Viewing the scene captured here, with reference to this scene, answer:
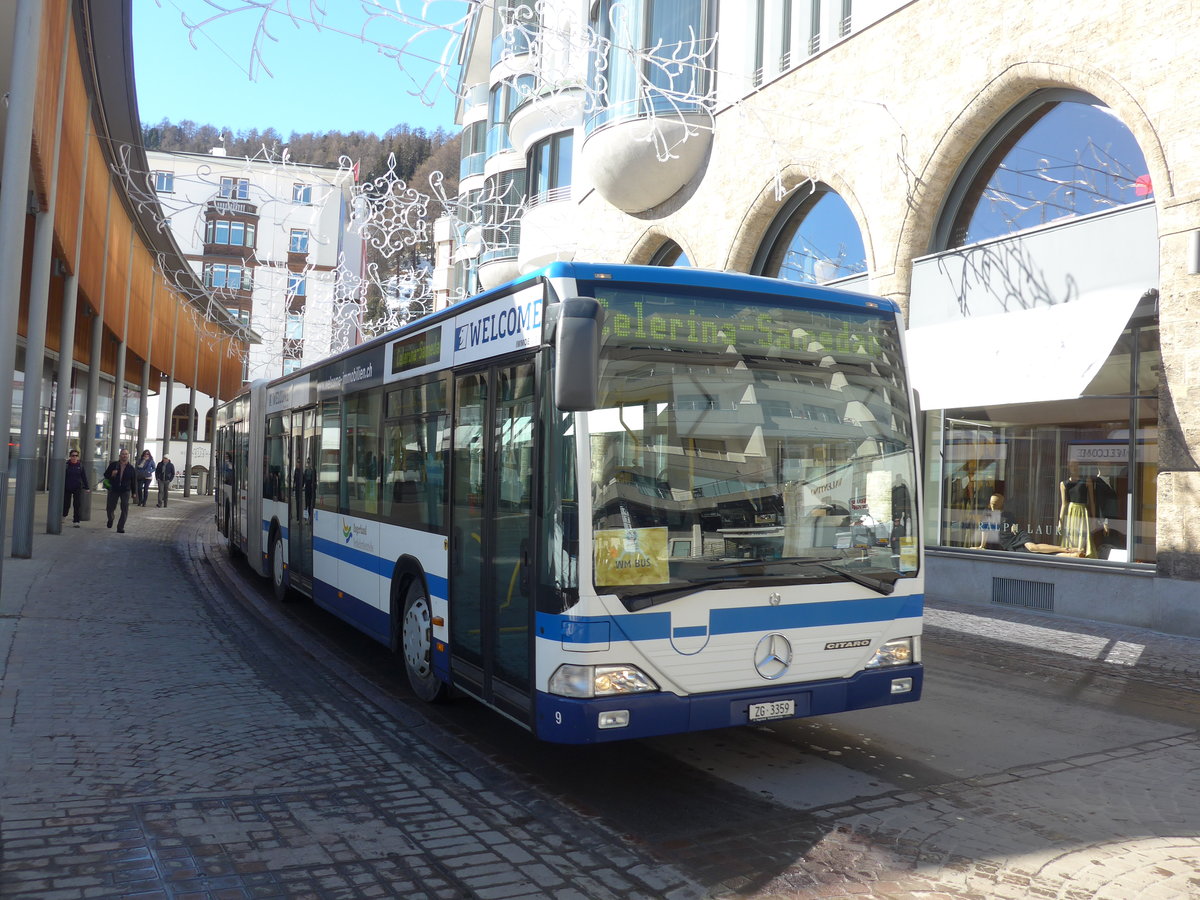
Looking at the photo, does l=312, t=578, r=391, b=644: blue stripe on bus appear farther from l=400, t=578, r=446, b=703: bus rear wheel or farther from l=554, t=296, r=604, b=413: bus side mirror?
l=554, t=296, r=604, b=413: bus side mirror

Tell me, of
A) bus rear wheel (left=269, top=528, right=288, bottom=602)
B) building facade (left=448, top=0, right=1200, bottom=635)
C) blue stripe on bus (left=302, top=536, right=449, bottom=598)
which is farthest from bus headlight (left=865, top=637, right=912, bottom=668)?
bus rear wheel (left=269, top=528, right=288, bottom=602)

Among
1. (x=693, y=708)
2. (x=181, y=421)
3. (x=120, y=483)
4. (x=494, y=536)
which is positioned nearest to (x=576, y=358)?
(x=494, y=536)

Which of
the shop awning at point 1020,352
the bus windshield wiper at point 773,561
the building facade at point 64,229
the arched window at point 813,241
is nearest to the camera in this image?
the bus windshield wiper at point 773,561

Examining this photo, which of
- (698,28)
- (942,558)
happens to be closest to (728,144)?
(698,28)

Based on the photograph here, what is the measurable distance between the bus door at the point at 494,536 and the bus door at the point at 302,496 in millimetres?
4384

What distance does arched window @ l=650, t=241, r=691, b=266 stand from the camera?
75.5 ft

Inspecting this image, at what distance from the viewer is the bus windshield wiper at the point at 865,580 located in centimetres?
541

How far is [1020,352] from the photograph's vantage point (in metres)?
13.0

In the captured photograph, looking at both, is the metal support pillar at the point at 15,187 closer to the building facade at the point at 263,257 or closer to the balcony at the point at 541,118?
the balcony at the point at 541,118

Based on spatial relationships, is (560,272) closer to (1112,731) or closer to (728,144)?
(1112,731)

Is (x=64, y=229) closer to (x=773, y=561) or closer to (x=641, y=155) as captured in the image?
(x=641, y=155)

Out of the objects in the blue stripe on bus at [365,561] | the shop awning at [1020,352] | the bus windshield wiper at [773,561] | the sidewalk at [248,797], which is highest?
the shop awning at [1020,352]

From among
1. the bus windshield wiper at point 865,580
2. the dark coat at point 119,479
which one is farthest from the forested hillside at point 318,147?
the bus windshield wiper at point 865,580

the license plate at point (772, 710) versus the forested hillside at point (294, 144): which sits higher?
the forested hillside at point (294, 144)
